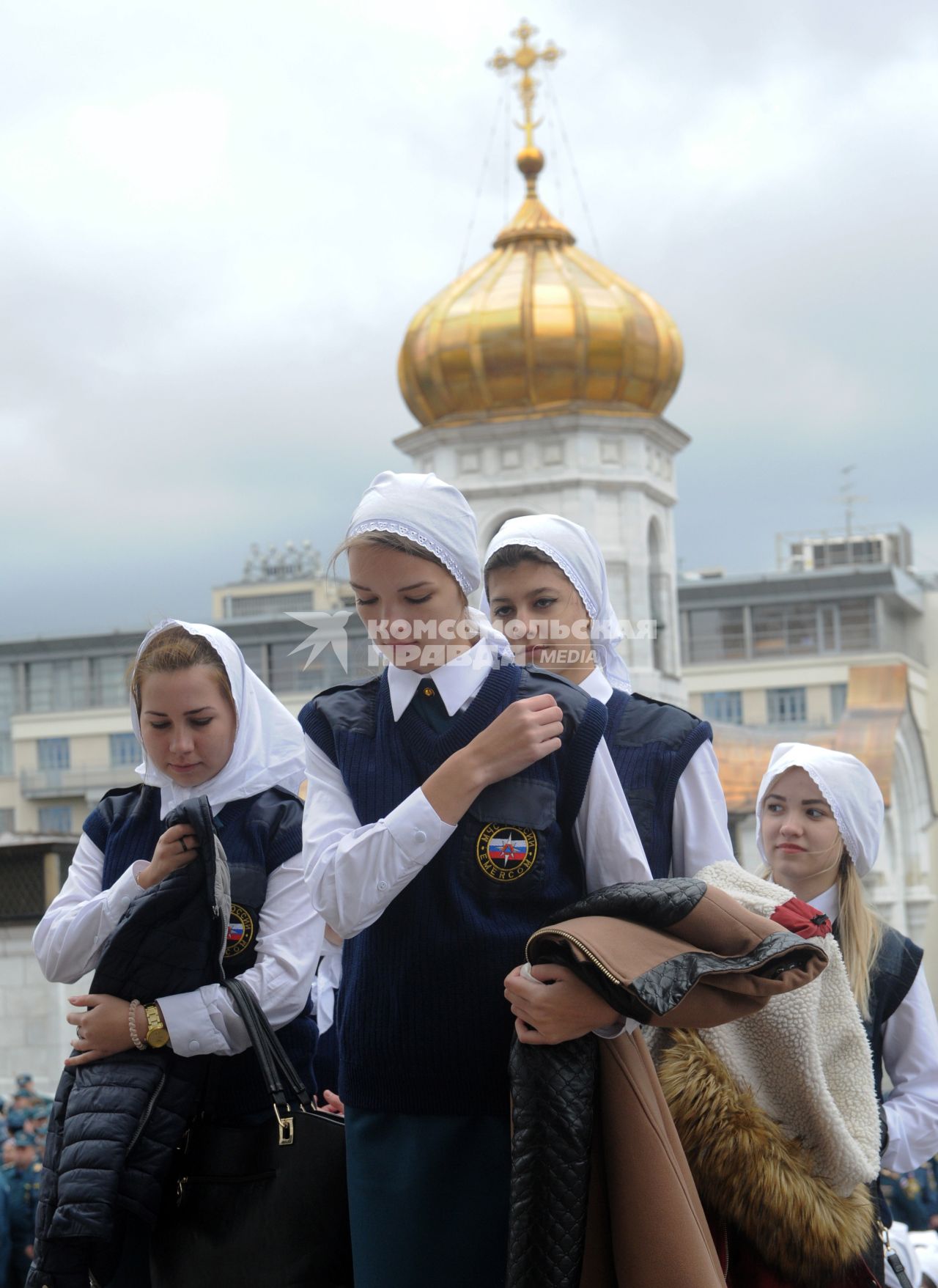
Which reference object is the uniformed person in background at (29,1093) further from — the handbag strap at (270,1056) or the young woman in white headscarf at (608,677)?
the handbag strap at (270,1056)

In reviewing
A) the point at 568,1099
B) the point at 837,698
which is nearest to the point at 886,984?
the point at 568,1099

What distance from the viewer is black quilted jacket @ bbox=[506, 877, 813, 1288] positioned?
2.48 metres

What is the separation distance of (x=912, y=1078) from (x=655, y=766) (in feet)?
3.55

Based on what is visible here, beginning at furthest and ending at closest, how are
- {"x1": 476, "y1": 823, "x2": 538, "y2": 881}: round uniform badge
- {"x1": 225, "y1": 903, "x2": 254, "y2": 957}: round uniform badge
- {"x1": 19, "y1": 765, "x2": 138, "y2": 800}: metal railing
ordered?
{"x1": 19, "y1": 765, "x2": 138, "y2": 800}: metal railing → {"x1": 225, "y1": 903, "x2": 254, "y2": 957}: round uniform badge → {"x1": 476, "y1": 823, "x2": 538, "y2": 881}: round uniform badge

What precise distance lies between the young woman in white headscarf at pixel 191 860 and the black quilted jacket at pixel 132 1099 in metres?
0.04

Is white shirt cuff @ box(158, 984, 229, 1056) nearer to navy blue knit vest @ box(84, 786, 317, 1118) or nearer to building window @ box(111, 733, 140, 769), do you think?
navy blue knit vest @ box(84, 786, 317, 1118)

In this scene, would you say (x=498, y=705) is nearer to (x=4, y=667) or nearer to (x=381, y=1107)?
(x=381, y=1107)

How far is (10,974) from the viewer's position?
11.1 meters

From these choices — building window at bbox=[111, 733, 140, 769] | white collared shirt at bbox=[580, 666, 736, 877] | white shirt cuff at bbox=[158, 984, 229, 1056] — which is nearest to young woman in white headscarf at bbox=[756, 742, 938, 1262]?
white collared shirt at bbox=[580, 666, 736, 877]

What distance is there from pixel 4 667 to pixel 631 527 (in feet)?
141

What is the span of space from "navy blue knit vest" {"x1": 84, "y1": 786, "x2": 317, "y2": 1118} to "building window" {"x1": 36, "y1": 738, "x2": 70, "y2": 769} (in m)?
52.7

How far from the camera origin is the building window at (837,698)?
49719 mm

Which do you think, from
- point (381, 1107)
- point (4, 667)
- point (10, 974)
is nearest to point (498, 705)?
point (381, 1107)

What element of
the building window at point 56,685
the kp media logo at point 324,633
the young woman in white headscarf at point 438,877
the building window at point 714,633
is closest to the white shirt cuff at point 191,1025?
the young woman in white headscarf at point 438,877
